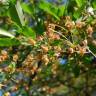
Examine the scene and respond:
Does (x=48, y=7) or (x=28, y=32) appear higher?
(x=48, y=7)

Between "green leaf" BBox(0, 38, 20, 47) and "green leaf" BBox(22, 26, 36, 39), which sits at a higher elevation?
"green leaf" BBox(22, 26, 36, 39)

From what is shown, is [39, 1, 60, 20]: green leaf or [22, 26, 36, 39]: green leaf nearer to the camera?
[22, 26, 36, 39]: green leaf

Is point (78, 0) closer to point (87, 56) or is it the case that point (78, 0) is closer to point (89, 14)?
point (89, 14)

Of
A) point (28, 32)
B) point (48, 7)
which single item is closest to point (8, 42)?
point (28, 32)

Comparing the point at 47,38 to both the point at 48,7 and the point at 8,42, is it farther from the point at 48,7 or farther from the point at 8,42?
the point at 48,7

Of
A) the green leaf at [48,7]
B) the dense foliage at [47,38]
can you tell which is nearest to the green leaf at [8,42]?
Result: the dense foliage at [47,38]

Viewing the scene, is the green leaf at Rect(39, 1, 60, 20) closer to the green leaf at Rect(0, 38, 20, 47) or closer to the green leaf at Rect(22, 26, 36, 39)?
the green leaf at Rect(22, 26, 36, 39)

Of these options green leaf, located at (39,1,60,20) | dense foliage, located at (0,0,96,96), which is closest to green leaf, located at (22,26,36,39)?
dense foliage, located at (0,0,96,96)

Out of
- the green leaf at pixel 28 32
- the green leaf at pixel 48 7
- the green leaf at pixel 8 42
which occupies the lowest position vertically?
the green leaf at pixel 8 42

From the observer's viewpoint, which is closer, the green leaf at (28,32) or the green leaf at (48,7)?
the green leaf at (28,32)

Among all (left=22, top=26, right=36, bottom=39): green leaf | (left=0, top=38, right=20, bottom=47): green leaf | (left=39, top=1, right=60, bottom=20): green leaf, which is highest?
(left=39, top=1, right=60, bottom=20): green leaf

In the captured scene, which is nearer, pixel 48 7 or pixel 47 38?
pixel 47 38

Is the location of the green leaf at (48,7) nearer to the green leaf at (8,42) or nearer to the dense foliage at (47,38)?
the dense foliage at (47,38)
